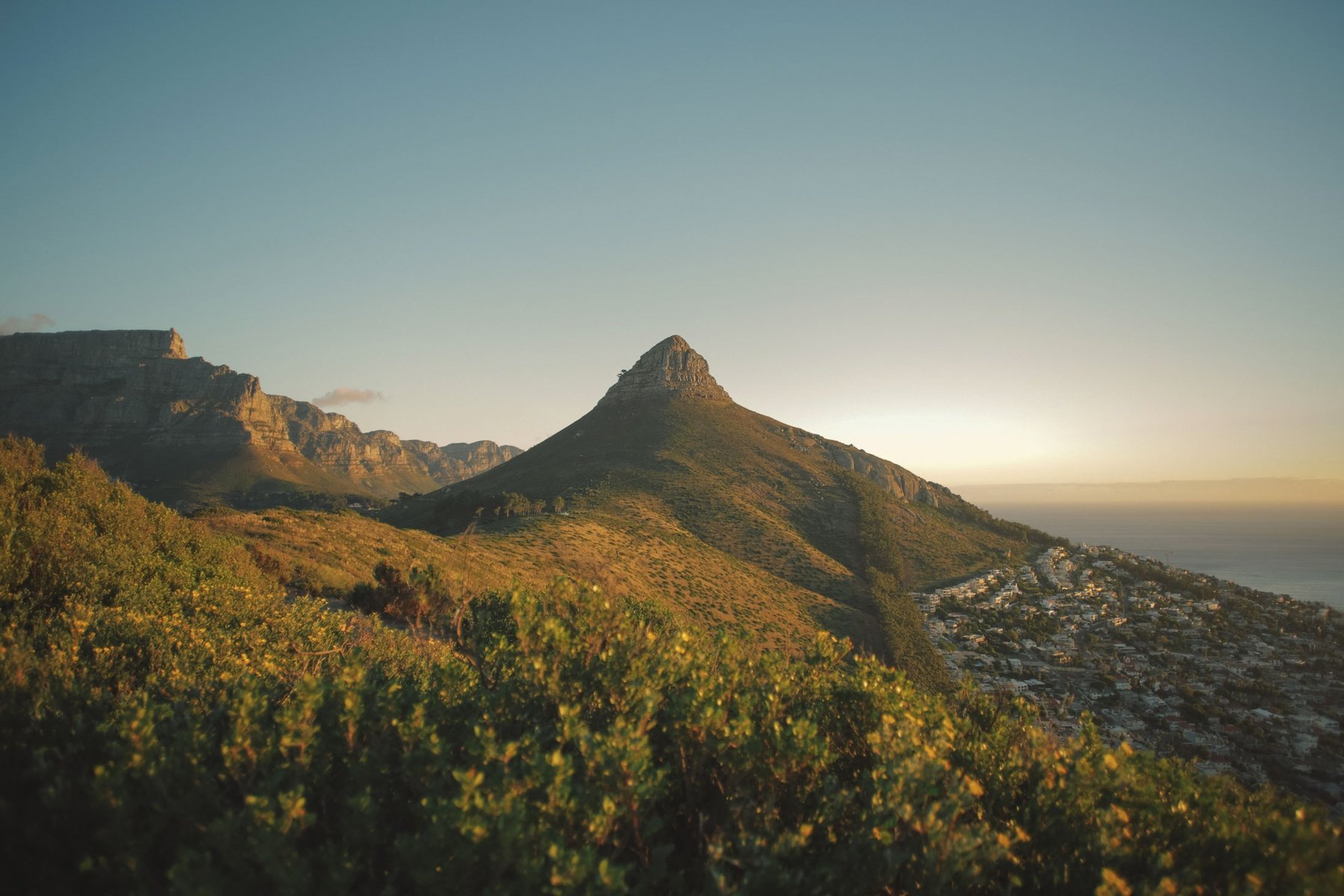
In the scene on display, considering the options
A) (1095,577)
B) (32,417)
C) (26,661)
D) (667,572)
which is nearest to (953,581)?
(1095,577)

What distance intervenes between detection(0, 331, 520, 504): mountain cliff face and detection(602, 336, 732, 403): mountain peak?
70922mm

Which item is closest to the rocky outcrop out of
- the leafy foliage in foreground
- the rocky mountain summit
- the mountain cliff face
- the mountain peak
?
the rocky mountain summit

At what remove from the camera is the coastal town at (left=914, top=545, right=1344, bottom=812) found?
28.5 meters

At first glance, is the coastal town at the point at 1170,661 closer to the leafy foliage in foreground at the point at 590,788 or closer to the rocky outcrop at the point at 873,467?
the leafy foliage in foreground at the point at 590,788

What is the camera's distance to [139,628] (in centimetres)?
774

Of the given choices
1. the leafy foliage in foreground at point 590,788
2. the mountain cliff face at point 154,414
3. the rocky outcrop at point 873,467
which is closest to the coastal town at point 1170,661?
the leafy foliage in foreground at point 590,788

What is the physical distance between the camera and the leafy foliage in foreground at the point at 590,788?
3.75m

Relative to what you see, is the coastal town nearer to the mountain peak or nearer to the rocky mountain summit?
the rocky mountain summit

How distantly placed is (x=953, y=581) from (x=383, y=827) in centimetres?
6965

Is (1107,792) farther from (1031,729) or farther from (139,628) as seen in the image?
(139,628)

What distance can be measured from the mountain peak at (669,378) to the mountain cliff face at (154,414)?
70.9m

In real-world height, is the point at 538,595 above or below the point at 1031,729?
above

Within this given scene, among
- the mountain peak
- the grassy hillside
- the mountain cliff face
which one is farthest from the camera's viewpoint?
the mountain cliff face

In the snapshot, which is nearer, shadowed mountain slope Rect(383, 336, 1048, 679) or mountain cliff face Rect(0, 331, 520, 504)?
shadowed mountain slope Rect(383, 336, 1048, 679)
